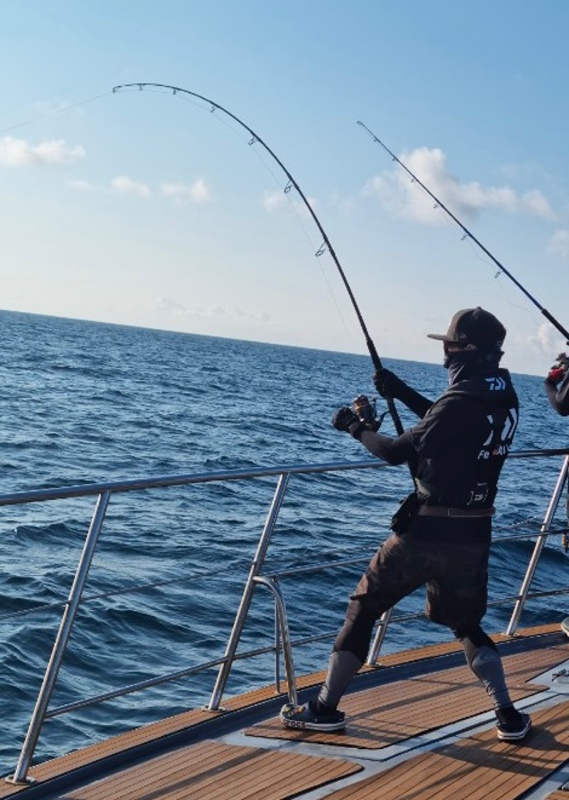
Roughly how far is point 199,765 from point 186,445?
27847mm

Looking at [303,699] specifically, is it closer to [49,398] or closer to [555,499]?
[555,499]

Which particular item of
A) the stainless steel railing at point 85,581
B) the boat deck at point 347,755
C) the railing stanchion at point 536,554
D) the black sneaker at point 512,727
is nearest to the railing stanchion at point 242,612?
the stainless steel railing at point 85,581

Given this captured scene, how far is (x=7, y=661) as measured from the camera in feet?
32.6

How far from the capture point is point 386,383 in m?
5.32

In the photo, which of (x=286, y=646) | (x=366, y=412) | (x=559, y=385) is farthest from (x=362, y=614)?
(x=559, y=385)

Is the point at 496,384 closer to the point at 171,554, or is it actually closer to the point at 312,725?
the point at 312,725

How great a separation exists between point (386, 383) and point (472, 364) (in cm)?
66

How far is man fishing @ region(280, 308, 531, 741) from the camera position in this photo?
463 cm

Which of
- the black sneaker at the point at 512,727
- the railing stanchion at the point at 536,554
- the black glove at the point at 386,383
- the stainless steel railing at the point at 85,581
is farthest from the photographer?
the railing stanchion at the point at 536,554

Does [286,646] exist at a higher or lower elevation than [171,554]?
higher

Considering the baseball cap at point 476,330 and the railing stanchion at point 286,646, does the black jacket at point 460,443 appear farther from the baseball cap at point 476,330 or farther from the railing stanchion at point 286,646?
the railing stanchion at point 286,646

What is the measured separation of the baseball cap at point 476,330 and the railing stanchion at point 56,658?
1.54 m

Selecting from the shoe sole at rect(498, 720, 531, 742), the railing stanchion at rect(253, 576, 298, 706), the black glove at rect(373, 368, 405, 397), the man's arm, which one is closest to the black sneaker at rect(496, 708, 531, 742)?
the shoe sole at rect(498, 720, 531, 742)

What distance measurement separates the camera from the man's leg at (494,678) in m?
4.86
